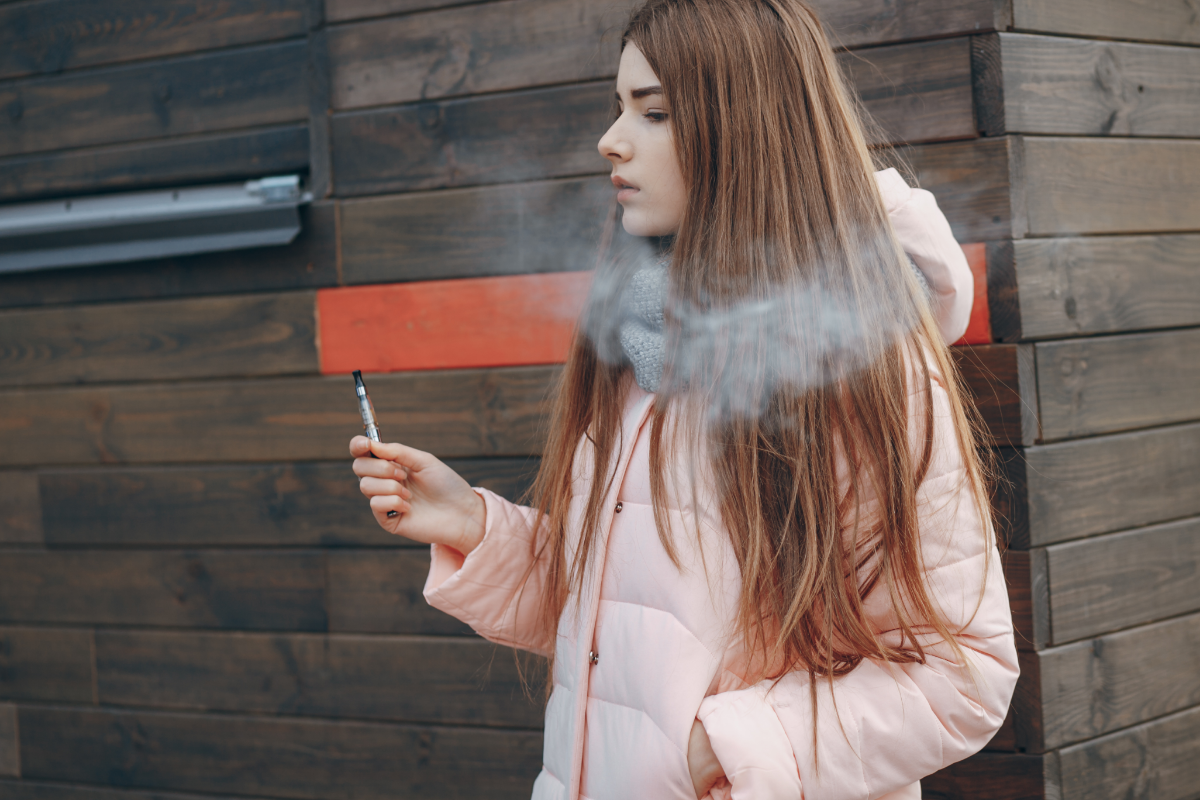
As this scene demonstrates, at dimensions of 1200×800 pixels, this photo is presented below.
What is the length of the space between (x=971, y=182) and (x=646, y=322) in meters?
0.94

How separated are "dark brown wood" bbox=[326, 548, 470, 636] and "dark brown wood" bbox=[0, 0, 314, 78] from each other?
138cm

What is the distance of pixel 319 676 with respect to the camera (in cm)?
241

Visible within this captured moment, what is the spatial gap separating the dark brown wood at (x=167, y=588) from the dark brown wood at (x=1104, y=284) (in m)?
1.82

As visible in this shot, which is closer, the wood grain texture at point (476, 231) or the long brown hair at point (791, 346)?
the long brown hair at point (791, 346)

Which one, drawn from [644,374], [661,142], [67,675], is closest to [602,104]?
[661,142]

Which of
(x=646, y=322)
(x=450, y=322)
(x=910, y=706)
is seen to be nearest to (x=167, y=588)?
(x=450, y=322)

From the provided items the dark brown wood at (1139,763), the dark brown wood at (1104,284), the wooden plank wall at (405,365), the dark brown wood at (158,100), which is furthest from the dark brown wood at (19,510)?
the dark brown wood at (1139,763)

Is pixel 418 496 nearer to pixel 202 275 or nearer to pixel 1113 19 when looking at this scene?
pixel 202 275

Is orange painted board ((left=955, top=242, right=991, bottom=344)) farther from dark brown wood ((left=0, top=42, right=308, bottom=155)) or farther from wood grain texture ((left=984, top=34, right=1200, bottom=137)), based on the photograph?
dark brown wood ((left=0, top=42, right=308, bottom=155))

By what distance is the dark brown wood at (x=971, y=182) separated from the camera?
1872 millimetres

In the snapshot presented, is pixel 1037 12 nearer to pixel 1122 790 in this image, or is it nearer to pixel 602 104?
pixel 602 104

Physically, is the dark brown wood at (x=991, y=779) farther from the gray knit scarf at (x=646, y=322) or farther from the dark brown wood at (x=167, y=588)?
the dark brown wood at (x=167, y=588)

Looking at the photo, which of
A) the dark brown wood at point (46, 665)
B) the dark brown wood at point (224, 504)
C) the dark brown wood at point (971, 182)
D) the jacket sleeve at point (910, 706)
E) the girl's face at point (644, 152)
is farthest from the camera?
the dark brown wood at point (46, 665)

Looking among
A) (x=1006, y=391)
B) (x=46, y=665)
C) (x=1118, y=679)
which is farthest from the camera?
(x=46, y=665)
